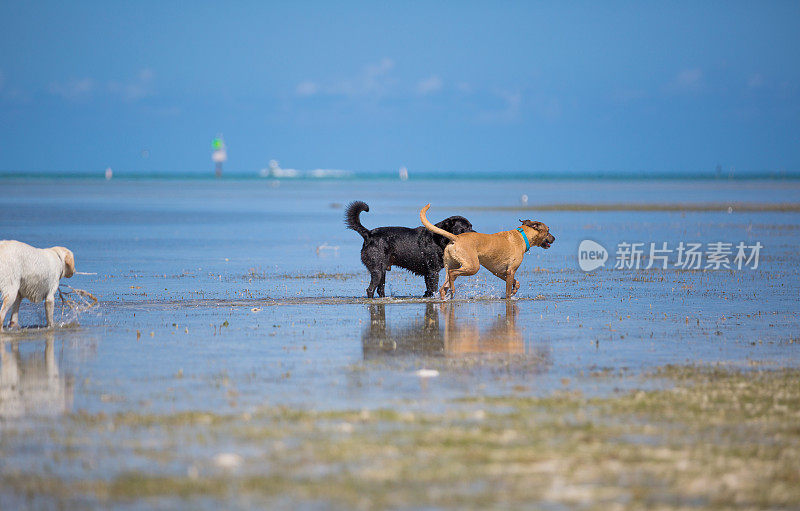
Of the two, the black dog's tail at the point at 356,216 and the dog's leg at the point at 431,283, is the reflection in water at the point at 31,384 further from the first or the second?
the dog's leg at the point at 431,283

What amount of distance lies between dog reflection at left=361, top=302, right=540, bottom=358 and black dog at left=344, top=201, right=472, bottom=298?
1689 mm

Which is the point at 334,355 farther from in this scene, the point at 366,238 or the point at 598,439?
the point at 366,238

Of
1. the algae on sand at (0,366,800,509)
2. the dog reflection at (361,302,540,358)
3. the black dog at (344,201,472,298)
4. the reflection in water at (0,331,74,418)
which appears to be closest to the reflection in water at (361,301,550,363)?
the dog reflection at (361,302,540,358)

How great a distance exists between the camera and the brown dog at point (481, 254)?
48.1ft

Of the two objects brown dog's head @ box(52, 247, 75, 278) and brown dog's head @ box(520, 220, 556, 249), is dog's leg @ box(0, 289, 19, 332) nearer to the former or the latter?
brown dog's head @ box(52, 247, 75, 278)

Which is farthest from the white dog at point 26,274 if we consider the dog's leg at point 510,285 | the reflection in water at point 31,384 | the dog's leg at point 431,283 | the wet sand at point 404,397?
the dog's leg at point 510,285

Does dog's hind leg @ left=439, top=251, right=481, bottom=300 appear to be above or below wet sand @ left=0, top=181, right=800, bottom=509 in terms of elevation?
above

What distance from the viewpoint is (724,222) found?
38.9 meters

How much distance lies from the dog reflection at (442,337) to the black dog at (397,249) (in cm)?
169

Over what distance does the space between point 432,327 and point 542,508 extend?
6898 millimetres

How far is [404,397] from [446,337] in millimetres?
3367

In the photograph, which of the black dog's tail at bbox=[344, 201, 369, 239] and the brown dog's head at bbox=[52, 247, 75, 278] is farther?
the black dog's tail at bbox=[344, 201, 369, 239]

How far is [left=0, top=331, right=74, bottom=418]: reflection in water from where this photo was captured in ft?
24.9

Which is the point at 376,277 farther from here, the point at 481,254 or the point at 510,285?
the point at 510,285
